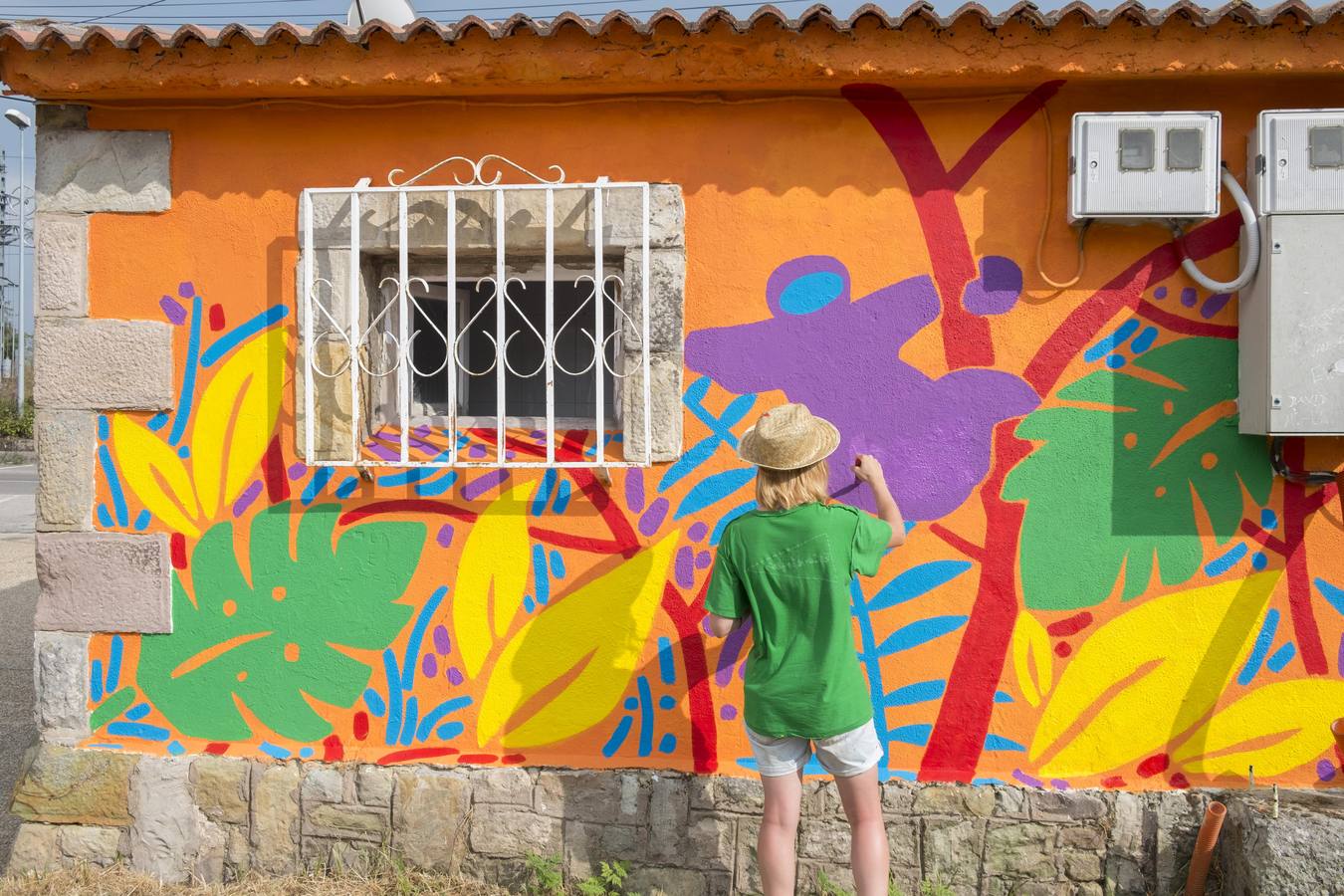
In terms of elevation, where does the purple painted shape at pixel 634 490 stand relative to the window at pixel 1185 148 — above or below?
below

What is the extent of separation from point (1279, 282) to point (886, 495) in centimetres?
142

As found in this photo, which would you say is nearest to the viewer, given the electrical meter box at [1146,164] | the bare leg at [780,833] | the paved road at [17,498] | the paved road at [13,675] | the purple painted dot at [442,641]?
the bare leg at [780,833]

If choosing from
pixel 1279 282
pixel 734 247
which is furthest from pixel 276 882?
pixel 1279 282

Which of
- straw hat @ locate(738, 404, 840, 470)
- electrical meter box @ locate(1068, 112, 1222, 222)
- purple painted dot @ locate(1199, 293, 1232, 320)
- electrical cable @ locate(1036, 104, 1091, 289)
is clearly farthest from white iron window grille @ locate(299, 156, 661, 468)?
purple painted dot @ locate(1199, 293, 1232, 320)

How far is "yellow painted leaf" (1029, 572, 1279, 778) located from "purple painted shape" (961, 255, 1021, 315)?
113 centimetres

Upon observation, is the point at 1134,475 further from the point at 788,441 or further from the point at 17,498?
the point at 17,498

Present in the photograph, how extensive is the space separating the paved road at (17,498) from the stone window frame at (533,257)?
693cm

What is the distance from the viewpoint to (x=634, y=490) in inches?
132

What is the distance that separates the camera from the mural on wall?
10.5ft

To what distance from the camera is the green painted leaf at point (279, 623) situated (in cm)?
343

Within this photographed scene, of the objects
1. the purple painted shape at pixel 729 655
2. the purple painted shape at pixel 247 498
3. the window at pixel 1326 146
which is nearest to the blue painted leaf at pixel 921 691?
the purple painted shape at pixel 729 655

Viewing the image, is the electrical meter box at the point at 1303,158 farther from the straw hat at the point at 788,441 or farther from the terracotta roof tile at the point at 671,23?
the straw hat at the point at 788,441

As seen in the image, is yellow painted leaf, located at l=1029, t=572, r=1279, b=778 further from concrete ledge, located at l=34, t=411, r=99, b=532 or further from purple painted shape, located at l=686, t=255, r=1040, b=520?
concrete ledge, located at l=34, t=411, r=99, b=532

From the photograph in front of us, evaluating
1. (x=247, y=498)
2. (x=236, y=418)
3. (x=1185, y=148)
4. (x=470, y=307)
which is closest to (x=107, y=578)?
(x=247, y=498)
